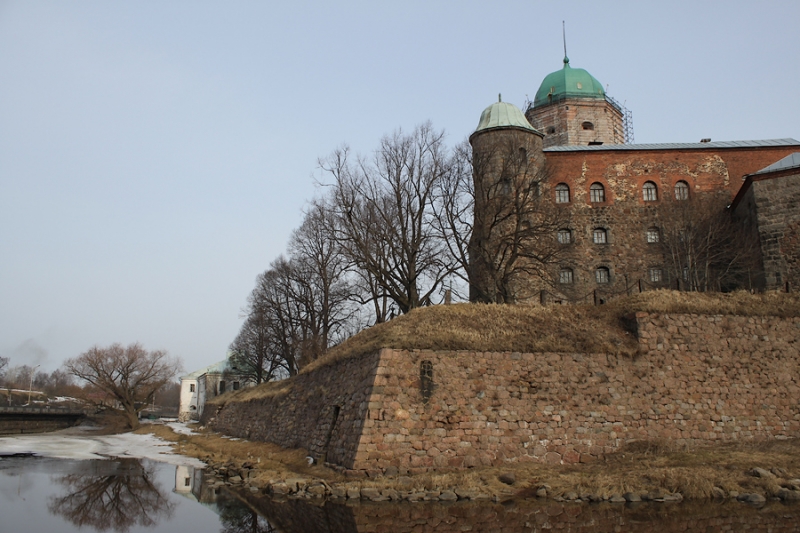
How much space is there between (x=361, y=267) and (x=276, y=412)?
7.92m

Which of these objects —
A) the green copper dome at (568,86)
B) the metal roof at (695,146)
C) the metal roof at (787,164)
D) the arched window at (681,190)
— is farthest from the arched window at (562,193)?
the green copper dome at (568,86)

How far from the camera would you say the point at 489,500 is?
14.9 metres

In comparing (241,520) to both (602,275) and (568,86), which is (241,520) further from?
(568,86)

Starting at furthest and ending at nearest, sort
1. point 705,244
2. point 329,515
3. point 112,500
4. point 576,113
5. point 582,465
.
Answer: point 576,113 → point 705,244 → point 112,500 → point 582,465 → point 329,515

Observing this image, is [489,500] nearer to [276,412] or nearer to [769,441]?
[769,441]

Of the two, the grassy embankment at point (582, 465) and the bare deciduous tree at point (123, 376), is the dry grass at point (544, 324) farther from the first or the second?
the bare deciduous tree at point (123, 376)

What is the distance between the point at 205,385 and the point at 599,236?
156 ft

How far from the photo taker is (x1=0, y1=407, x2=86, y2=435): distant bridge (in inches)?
2293

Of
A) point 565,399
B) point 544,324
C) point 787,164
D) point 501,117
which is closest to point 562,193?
point 501,117

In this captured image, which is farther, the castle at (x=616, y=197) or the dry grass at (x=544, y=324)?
the castle at (x=616, y=197)

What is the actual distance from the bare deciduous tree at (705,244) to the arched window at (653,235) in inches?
13.7

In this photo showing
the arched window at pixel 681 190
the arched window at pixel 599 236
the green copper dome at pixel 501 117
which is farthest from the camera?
the arched window at pixel 681 190

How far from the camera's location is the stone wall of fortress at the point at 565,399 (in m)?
17.3

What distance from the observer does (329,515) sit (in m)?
13.9
